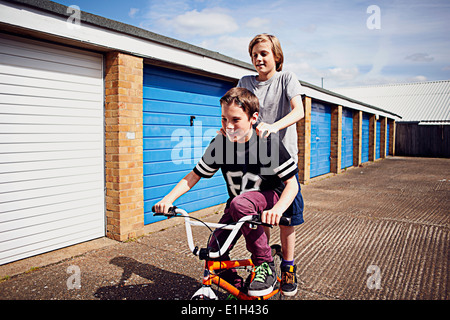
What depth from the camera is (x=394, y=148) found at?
80.2 ft

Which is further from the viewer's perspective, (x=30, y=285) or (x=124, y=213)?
(x=124, y=213)

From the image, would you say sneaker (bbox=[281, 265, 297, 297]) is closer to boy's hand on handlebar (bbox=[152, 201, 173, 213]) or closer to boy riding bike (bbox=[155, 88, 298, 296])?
boy riding bike (bbox=[155, 88, 298, 296])

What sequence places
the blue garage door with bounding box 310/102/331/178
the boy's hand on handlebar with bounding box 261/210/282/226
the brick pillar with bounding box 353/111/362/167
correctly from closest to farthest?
the boy's hand on handlebar with bounding box 261/210/282/226, the blue garage door with bounding box 310/102/331/178, the brick pillar with bounding box 353/111/362/167

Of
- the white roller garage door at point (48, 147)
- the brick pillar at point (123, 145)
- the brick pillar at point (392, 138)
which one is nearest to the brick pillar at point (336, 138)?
the brick pillar at point (123, 145)

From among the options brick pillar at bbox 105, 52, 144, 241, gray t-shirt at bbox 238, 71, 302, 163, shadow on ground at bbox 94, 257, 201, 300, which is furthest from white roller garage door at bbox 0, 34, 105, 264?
gray t-shirt at bbox 238, 71, 302, 163

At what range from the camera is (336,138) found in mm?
13211

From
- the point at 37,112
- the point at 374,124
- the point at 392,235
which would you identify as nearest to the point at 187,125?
the point at 37,112

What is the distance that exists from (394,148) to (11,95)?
25430mm

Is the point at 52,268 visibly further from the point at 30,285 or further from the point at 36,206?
the point at 36,206

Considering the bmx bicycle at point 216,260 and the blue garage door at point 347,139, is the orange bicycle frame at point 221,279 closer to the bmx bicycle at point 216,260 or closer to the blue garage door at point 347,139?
the bmx bicycle at point 216,260

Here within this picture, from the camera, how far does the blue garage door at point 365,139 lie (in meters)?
17.7

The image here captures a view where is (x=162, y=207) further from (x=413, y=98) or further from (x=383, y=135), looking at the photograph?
(x=413, y=98)

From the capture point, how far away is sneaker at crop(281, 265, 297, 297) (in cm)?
269

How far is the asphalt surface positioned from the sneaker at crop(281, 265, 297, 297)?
1.07ft
